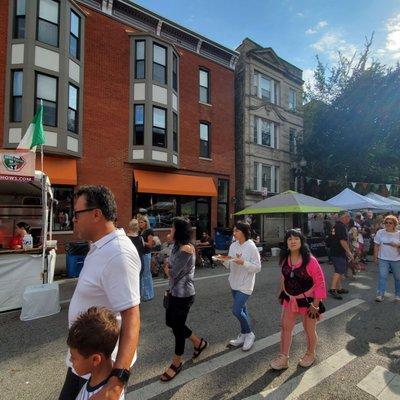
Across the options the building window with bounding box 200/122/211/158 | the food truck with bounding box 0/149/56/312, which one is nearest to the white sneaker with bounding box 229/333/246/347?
the food truck with bounding box 0/149/56/312

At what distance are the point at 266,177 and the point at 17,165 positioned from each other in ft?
59.2

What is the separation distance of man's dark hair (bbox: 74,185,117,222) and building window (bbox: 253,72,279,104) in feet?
71.0

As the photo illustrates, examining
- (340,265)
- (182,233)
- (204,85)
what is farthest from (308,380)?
(204,85)

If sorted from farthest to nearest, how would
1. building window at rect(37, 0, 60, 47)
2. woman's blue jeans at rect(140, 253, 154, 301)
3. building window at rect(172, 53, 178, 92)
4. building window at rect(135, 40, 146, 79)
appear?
building window at rect(172, 53, 178, 92), building window at rect(135, 40, 146, 79), building window at rect(37, 0, 60, 47), woman's blue jeans at rect(140, 253, 154, 301)

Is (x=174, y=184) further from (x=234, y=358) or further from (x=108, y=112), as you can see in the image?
(x=234, y=358)

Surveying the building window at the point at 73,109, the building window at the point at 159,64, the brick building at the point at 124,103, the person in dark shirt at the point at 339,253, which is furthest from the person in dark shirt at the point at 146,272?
the building window at the point at 159,64

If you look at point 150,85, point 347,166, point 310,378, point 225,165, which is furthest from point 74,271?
point 347,166

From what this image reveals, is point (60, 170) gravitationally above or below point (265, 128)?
below

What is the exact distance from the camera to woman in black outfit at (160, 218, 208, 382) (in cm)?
378

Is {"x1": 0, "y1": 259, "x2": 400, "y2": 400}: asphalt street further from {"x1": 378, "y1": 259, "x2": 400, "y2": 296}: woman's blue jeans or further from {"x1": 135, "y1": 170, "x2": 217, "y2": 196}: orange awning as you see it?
{"x1": 135, "y1": 170, "x2": 217, "y2": 196}: orange awning

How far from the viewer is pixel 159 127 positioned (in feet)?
55.3

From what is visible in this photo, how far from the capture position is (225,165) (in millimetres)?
20281

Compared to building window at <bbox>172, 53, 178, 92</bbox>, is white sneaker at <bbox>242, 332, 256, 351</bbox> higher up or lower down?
lower down

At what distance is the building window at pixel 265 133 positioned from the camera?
21.9 meters
